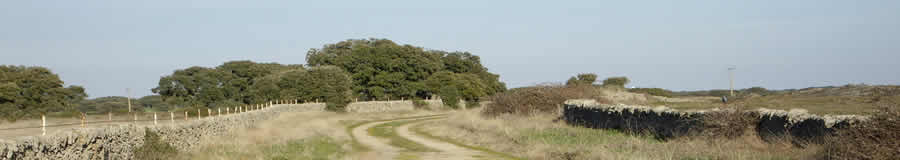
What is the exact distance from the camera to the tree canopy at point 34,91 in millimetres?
52875

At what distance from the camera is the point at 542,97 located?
121 ft

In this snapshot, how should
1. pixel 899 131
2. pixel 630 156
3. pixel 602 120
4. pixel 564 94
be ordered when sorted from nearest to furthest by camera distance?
pixel 899 131 < pixel 630 156 < pixel 602 120 < pixel 564 94

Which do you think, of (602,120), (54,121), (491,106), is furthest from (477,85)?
(602,120)

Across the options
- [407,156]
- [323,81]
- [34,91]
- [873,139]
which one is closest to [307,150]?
[407,156]

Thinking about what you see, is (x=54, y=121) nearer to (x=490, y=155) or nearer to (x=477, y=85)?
(x=490, y=155)

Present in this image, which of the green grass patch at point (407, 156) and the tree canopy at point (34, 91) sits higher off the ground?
the tree canopy at point (34, 91)

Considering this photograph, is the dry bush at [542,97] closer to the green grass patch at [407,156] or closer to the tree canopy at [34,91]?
the green grass patch at [407,156]

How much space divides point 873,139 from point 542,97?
81.7 ft

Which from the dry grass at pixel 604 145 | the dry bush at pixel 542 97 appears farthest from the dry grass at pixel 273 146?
the dry bush at pixel 542 97

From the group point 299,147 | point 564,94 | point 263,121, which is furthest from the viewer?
point 263,121

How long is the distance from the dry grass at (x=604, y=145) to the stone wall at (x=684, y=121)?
0.35 m

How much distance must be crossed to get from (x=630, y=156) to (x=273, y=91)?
5057 centimetres

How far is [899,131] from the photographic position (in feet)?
38.6

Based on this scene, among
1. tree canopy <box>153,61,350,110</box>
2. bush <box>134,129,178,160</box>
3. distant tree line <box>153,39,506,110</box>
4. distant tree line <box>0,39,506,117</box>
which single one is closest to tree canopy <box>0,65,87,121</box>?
distant tree line <box>0,39,506,117</box>
